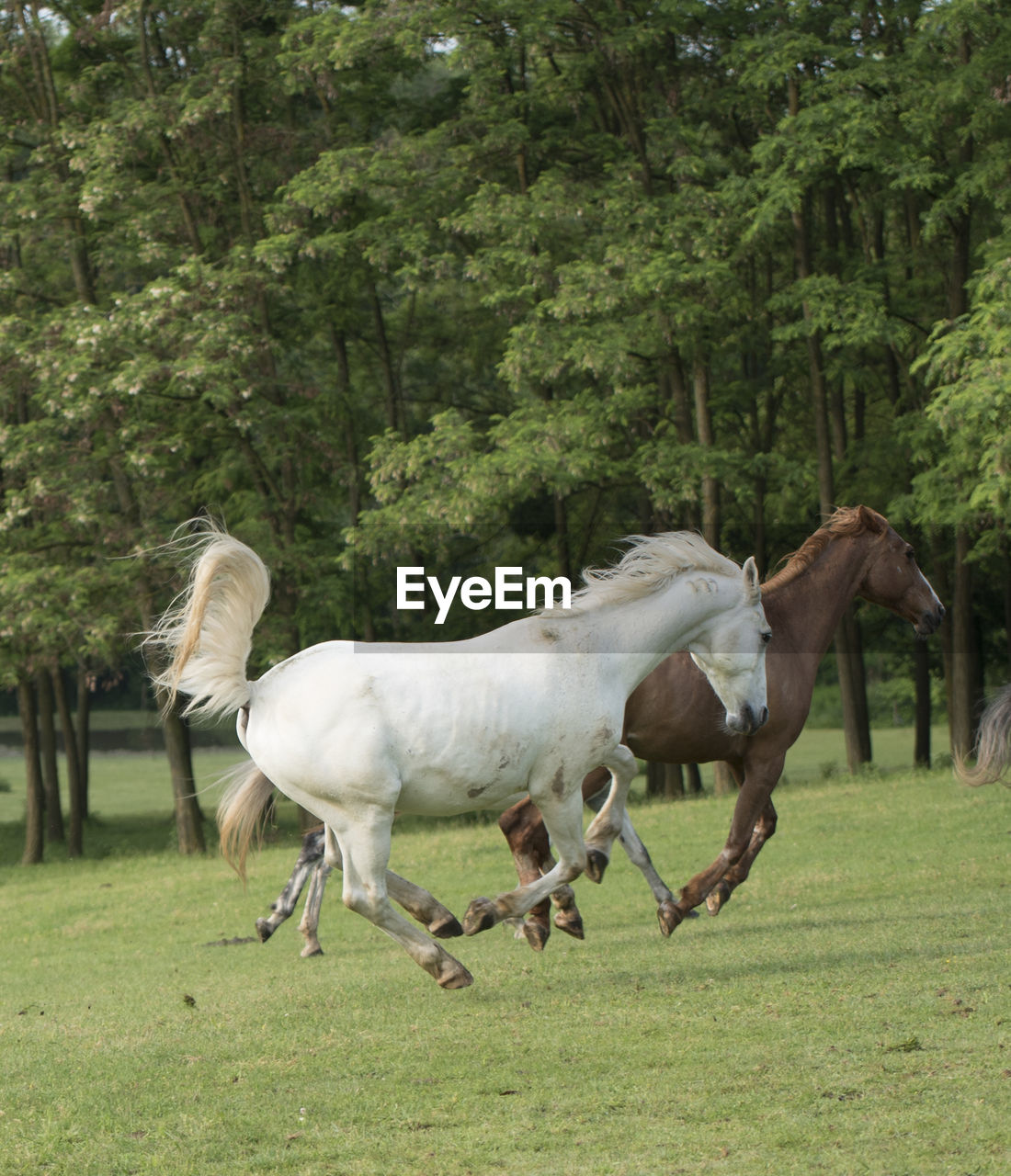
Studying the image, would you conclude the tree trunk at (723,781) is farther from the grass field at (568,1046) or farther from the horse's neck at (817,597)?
the horse's neck at (817,597)

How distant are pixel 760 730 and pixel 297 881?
373 cm

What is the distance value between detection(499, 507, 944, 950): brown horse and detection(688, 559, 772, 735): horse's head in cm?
132

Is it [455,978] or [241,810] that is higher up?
[241,810]

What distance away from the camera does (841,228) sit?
25.3 meters

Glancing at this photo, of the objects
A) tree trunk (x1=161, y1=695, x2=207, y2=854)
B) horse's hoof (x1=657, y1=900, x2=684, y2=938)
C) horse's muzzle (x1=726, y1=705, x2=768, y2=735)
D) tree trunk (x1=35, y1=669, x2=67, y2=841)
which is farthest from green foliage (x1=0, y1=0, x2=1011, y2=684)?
horse's muzzle (x1=726, y1=705, x2=768, y2=735)

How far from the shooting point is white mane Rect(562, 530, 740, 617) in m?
7.74

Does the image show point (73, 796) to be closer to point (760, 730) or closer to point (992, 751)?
point (760, 730)

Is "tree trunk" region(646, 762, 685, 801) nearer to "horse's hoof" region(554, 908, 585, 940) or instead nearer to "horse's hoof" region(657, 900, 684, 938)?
"horse's hoof" region(657, 900, 684, 938)

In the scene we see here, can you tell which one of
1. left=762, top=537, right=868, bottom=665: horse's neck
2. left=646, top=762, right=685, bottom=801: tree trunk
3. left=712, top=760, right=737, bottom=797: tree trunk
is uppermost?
left=762, top=537, right=868, bottom=665: horse's neck

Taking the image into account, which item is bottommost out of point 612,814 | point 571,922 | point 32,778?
Answer: point 32,778

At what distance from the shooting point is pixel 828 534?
10125 millimetres

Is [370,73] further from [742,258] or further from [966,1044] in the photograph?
[966,1044]

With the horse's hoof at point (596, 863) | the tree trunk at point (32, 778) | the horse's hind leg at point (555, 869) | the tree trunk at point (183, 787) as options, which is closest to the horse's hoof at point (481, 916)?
the horse's hind leg at point (555, 869)

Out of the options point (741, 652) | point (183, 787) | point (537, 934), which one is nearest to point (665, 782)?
point (183, 787)
